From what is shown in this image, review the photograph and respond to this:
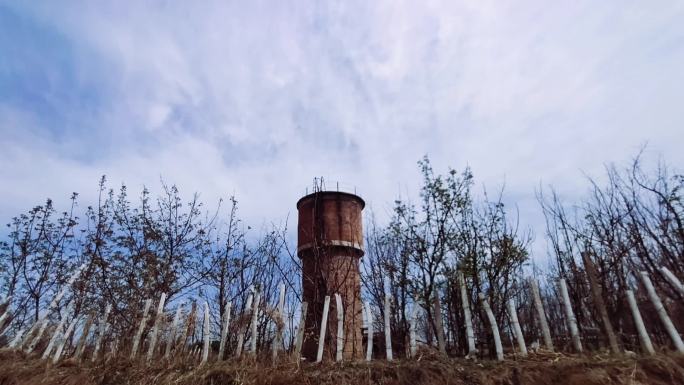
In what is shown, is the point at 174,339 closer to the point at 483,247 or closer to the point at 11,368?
the point at 11,368

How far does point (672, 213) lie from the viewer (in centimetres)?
846

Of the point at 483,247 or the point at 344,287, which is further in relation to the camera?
the point at 344,287

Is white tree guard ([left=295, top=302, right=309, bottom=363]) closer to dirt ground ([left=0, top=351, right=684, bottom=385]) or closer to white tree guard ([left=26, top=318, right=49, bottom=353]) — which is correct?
dirt ground ([left=0, top=351, right=684, bottom=385])

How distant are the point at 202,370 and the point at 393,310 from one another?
5249 millimetres

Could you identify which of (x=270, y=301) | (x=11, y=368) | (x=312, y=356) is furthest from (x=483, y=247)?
(x=11, y=368)

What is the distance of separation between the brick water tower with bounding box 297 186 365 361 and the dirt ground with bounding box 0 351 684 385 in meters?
4.30

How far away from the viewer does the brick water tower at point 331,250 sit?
9766 mm

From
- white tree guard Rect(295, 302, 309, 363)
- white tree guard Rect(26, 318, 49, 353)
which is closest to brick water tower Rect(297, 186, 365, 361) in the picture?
white tree guard Rect(295, 302, 309, 363)

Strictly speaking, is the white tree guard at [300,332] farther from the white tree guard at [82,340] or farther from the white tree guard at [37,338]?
the white tree guard at [37,338]

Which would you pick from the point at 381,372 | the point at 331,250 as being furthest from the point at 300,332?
the point at 331,250

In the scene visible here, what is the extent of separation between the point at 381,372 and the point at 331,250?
22.1ft

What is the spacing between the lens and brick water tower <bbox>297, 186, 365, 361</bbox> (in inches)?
384

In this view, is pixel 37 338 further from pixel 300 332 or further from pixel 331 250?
pixel 331 250

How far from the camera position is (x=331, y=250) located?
37.0ft
